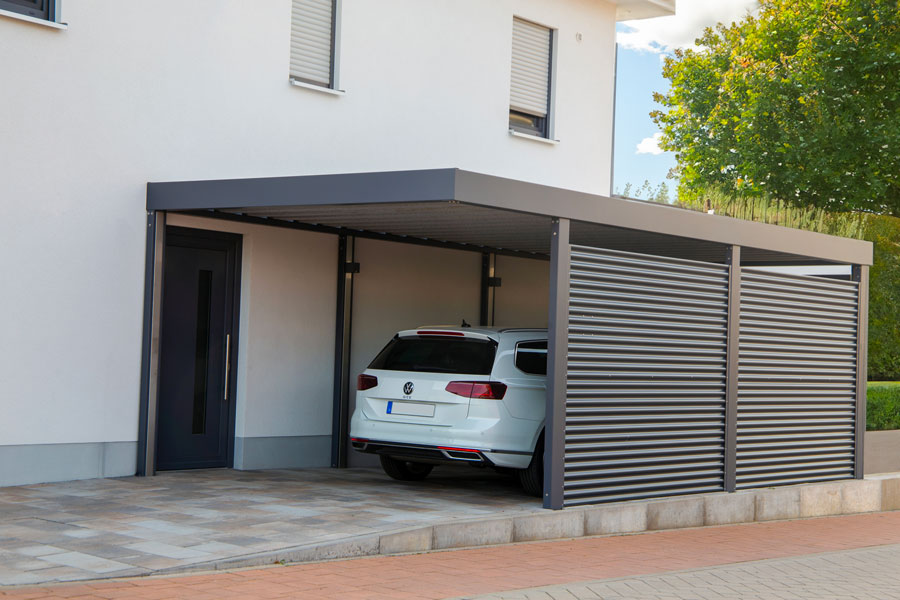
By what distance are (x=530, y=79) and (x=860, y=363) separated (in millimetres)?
5913

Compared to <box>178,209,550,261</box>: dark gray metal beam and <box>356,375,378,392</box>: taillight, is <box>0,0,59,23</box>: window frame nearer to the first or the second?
<box>178,209,550,261</box>: dark gray metal beam

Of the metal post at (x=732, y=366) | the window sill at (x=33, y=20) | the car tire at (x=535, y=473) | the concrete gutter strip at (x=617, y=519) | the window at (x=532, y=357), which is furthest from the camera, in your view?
the metal post at (x=732, y=366)

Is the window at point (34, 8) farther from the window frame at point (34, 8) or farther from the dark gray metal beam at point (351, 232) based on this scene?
the dark gray metal beam at point (351, 232)

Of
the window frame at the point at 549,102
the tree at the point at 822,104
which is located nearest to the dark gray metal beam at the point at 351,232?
the window frame at the point at 549,102

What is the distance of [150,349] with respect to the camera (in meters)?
10.9

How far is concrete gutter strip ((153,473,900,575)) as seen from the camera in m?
7.73

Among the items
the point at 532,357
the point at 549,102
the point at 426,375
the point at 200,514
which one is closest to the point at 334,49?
the point at 549,102

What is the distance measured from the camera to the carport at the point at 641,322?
32.0 ft

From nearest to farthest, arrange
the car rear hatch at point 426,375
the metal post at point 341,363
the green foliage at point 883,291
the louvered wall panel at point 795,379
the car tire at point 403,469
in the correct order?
1. the car rear hatch at point 426,375
2. the car tire at point 403,469
3. the louvered wall panel at point 795,379
4. the metal post at point 341,363
5. the green foliage at point 883,291

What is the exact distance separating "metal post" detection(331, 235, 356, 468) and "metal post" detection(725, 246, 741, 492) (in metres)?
4.23

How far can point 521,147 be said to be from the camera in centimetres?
1570

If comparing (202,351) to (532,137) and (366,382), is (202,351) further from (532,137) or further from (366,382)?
(532,137)

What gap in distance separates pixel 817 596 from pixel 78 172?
7277 mm

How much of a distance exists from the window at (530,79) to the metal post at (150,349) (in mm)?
6341
